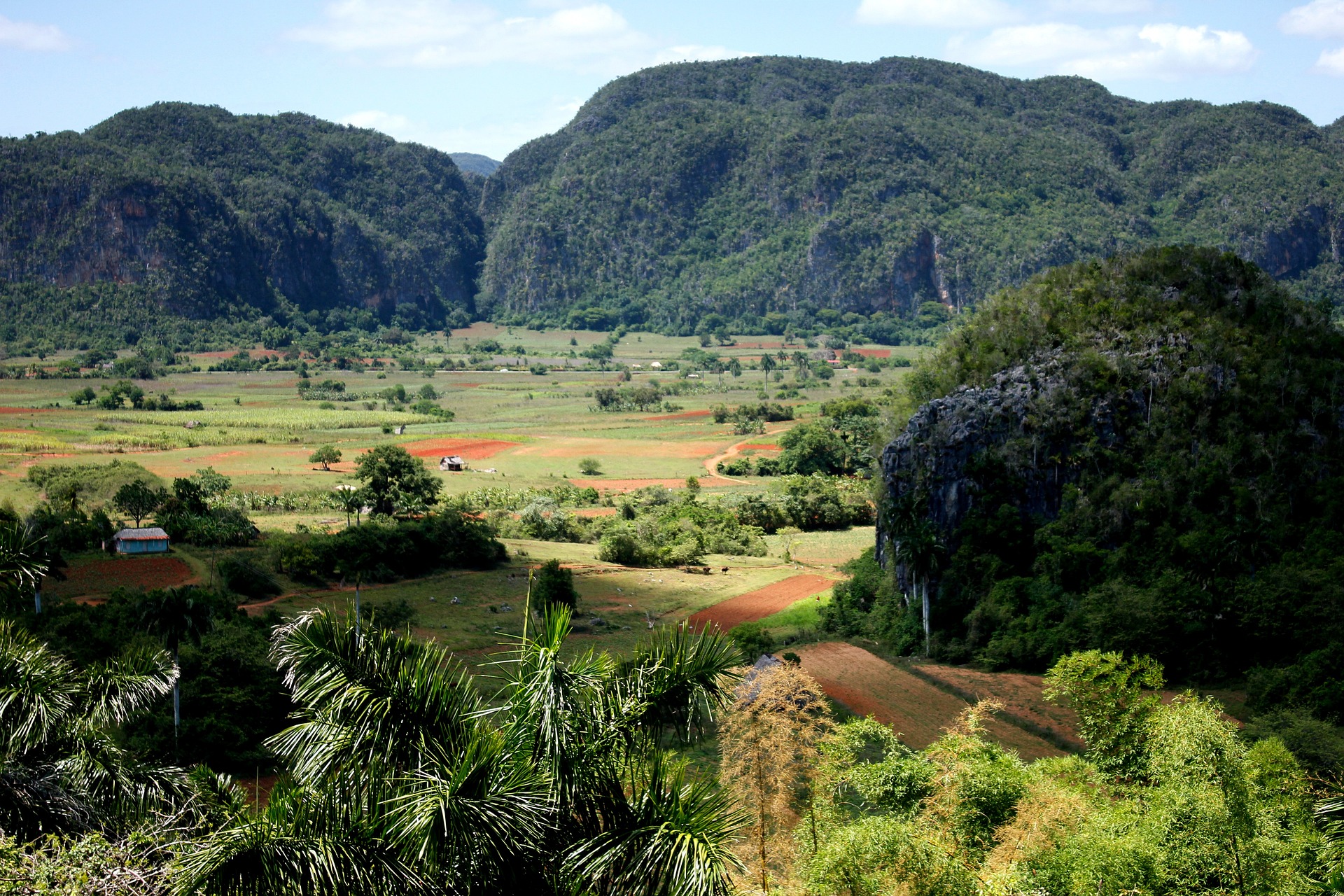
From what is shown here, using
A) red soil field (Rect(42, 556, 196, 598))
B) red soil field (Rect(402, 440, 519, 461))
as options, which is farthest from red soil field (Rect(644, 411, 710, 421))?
red soil field (Rect(42, 556, 196, 598))

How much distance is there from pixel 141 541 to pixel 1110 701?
128 feet

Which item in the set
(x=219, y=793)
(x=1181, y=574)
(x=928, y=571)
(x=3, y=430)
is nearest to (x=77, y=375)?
(x=3, y=430)

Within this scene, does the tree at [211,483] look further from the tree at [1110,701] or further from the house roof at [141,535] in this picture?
the tree at [1110,701]

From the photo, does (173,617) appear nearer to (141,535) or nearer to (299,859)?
(299,859)

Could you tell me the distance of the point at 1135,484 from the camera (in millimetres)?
42344

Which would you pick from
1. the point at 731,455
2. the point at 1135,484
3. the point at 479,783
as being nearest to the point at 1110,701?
the point at 1135,484

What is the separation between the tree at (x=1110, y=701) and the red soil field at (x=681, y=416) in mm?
83975

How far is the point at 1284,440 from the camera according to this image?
41.4 m

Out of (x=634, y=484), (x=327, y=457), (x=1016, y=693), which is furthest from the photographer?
(x=634, y=484)

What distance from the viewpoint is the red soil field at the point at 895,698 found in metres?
30.6

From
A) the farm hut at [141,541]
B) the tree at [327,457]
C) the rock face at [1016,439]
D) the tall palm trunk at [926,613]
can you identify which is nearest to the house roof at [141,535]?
the farm hut at [141,541]

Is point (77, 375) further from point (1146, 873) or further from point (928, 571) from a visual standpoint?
point (1146, 873)

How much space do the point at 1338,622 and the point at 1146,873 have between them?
22.2 m

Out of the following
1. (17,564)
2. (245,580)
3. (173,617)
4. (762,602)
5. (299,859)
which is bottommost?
(762,602)
